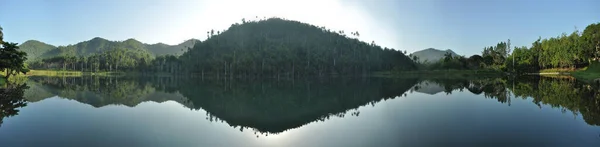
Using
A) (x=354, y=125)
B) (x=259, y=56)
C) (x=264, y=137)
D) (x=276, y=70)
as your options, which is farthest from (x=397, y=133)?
(x=259, y=56)

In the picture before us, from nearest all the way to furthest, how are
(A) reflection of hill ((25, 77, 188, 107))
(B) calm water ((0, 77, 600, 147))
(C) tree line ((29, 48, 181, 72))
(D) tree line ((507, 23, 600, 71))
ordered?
(B) calm water ((0, 77, 600, 147)), (A) reflection of hill ((25, 77, 188, 107)), (D) tree line ((507, 23, 600, 71)), (C) tree line ((29, 48, 181, 72))

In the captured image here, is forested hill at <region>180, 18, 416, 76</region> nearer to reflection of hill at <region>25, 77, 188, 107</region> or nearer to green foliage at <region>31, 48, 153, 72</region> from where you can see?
green foliage at <region>31, 48, 153, 72</region>

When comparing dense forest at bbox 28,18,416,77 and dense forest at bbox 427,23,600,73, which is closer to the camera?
dense forest at bbox 427,23,600,73

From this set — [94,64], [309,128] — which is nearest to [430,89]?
[309,128]

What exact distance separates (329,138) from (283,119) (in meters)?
5.01

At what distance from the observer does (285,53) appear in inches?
5305

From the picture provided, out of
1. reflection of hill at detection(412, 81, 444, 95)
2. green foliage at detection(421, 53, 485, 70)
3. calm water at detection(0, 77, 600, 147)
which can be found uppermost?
green foliage at detection(421, 53, 485, 70)

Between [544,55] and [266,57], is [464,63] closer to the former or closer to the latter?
[544,55]

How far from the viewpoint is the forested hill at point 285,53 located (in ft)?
404

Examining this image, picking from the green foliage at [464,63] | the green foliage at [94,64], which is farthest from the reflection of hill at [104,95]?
the green foliage at [94,64]

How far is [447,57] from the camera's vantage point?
128750 millimetres

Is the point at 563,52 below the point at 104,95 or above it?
above

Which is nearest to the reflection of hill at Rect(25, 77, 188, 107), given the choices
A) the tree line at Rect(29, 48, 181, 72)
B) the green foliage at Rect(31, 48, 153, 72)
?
the tree line at Rect(29, 48, 181, 72)

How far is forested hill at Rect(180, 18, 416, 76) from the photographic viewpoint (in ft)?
404
